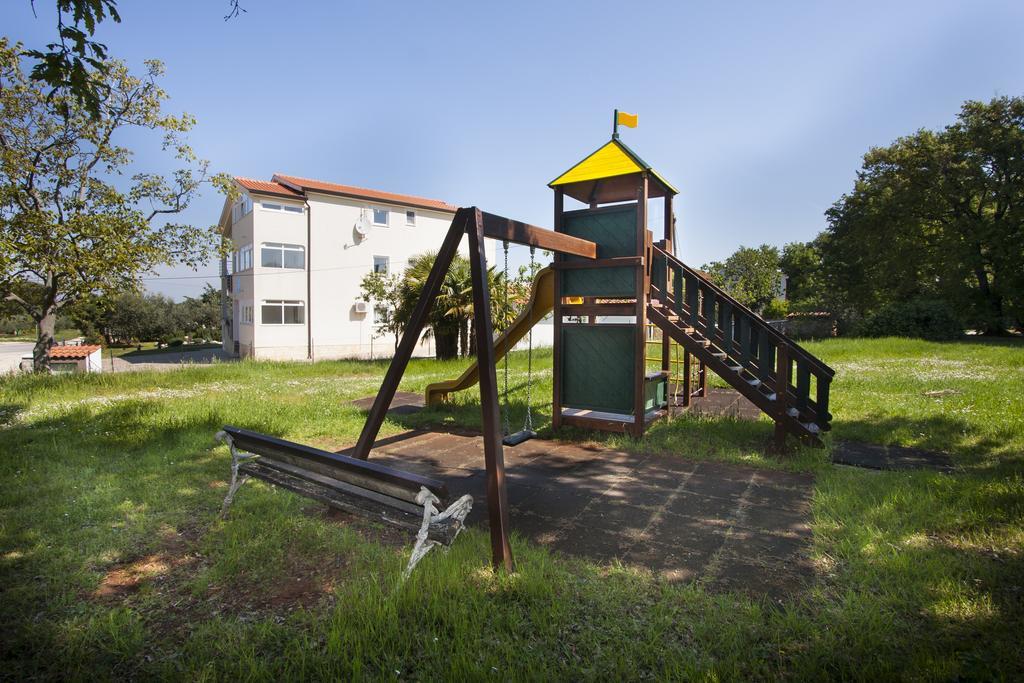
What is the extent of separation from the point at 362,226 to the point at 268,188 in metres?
4.57

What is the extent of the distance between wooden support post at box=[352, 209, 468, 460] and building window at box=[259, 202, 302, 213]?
23379 mm

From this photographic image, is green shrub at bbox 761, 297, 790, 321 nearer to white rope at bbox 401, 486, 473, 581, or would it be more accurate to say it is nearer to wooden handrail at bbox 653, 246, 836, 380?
wooden handrail at bbox 653, 246, 836, 380

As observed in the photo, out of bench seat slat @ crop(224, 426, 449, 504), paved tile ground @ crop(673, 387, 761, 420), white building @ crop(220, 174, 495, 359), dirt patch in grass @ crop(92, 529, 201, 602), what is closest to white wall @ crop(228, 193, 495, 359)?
white building @ crop(220, 174, 495, 359)

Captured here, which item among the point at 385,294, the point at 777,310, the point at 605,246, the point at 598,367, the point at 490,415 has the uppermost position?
the point at 777,310

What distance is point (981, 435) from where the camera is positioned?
6.85 metres

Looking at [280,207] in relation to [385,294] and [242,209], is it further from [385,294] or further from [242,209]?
[385,294]

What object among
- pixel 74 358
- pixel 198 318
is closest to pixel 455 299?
pixel 74 358

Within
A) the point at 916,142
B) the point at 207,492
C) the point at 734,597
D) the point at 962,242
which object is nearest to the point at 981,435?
the point at 734,597

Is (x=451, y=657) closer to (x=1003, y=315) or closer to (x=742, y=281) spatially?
(x=1003, y=315)

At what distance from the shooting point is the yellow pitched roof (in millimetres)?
7223

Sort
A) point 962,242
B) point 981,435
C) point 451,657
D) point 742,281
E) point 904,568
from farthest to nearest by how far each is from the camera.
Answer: point 742,281 < point 962,242 < point 981,435 < point 904,568 < point 451,657

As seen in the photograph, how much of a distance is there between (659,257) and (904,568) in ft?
16.9

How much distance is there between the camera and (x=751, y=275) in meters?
51.4

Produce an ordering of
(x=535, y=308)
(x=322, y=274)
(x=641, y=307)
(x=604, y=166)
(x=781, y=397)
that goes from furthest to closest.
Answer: (x=322, y=274), (x=535, y=308), (x=604, y=166), (x=641, y=307), (x=781, y=397)
